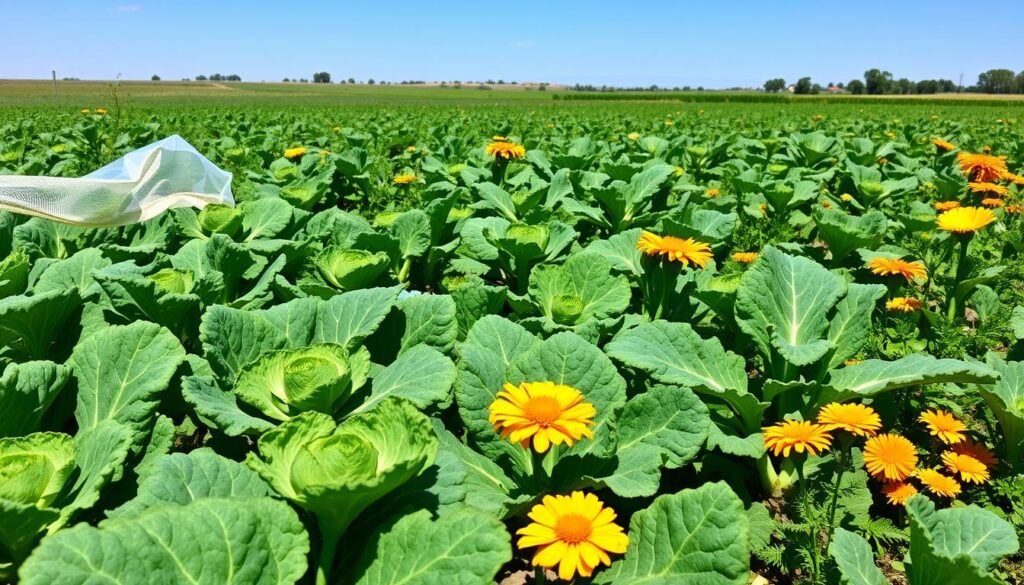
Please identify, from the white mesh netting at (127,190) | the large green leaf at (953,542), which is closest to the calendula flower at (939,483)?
the large green leaf at (953,542)

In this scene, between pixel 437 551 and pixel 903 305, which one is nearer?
pixel 437 551

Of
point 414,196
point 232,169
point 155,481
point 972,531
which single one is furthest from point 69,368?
point 232,169

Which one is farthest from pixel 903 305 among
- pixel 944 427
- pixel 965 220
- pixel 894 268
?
pixel 944 427

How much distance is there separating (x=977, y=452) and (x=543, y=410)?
67.2 inches

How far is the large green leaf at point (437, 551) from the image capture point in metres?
1.10

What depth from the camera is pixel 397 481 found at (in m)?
1.22

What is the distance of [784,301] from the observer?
229 cm

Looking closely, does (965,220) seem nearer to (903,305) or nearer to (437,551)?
(903,305)

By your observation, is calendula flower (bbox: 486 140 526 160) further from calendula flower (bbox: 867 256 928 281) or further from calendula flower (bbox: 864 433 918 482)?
calendula flower (bbox: 864 433 918 482)

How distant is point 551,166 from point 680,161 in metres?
2.10

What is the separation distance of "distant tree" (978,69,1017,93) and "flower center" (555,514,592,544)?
116476 mm

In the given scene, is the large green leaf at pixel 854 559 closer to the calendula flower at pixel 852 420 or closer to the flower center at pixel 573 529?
the calendula flower at pixel 852 420

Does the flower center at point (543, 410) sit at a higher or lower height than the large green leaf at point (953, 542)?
higher

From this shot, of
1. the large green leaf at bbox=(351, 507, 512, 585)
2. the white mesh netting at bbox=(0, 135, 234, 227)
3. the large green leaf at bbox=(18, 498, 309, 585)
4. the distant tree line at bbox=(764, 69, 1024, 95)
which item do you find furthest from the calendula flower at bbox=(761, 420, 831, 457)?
the distant tree line at bbox=(764, 69, 1024, 95)
